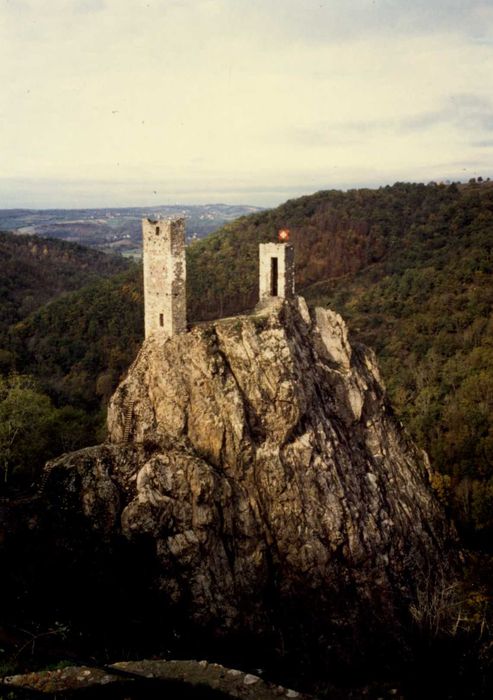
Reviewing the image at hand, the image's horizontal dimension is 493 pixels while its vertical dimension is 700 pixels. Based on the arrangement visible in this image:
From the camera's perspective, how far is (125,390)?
25.2m

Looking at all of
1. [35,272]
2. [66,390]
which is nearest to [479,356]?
[66,390]

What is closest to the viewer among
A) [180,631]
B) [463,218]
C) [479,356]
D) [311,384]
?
[180,631]

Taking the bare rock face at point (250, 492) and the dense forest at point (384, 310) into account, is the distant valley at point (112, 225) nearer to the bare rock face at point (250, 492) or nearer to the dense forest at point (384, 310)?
the dense forest at point (384, 310)

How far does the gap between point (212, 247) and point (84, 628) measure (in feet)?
260

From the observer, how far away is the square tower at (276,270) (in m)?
28.6

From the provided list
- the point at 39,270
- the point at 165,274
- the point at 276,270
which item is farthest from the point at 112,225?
the point at 165,274

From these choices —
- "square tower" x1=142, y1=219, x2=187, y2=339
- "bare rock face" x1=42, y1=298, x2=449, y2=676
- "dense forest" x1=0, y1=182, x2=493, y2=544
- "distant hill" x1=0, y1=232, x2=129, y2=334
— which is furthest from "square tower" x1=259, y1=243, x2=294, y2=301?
"distant hill" x1=0, y1=232, x2=129, y2=334

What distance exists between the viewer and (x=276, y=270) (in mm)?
29359

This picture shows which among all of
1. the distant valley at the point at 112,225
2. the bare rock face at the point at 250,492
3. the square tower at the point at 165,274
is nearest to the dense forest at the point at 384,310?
the bare rock face at the point at 250,492

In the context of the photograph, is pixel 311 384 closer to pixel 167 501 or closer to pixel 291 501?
pixel 291 501

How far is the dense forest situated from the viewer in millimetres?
42656

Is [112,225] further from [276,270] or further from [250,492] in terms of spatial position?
[250,492]

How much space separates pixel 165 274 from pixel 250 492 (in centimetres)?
1028

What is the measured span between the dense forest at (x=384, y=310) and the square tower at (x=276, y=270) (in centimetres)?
1646
